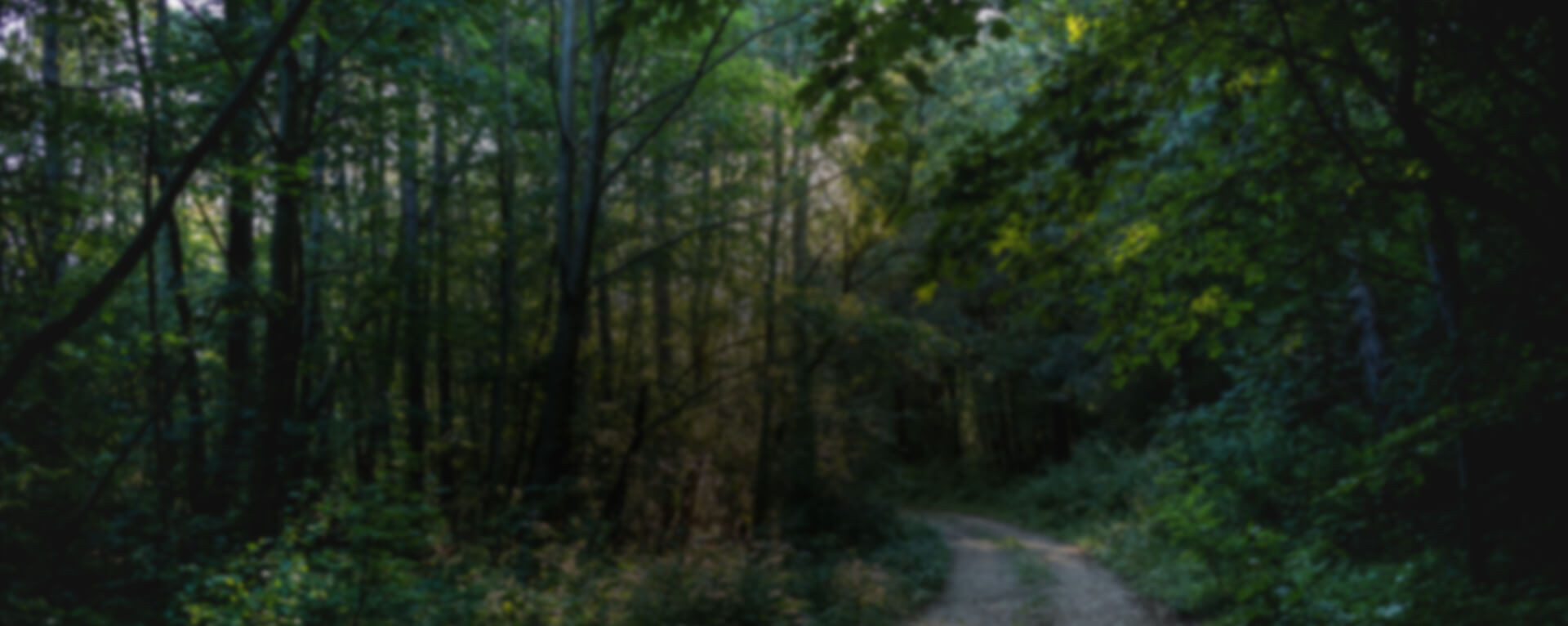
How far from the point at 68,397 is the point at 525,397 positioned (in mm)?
6249

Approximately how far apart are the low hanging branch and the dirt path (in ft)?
26.2

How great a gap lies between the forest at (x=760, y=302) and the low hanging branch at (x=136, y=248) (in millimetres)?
15

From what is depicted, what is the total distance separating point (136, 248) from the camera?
2900mm

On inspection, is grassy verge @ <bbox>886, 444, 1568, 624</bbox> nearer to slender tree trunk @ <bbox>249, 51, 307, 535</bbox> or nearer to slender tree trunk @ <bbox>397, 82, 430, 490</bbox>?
slender tree trunk @ <bbox>249, 51, 307, 535</bbox>

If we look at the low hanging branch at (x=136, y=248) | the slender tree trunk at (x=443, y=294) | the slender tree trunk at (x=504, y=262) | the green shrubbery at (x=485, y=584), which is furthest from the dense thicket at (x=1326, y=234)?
the slender tree trunk at (x=443, y=294)

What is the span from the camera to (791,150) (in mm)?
17922

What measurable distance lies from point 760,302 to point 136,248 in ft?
38.2

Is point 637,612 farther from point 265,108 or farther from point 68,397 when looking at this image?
point 265,108

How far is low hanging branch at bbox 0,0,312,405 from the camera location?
274 cm

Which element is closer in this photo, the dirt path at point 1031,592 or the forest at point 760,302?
the forest at point 760,302

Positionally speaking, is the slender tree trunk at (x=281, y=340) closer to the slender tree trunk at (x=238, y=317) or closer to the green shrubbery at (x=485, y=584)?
the slender tree trunk at (x=238, y=317)

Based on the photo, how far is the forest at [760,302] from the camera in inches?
141

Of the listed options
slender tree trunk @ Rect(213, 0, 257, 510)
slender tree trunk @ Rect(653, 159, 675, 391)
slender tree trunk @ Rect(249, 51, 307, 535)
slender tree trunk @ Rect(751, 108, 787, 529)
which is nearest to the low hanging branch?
slender tree trunk @ Rect(213, 0, 257, 510)

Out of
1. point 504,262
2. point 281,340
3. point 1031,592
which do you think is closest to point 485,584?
point 281,340
